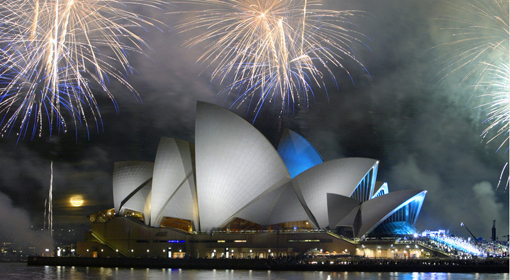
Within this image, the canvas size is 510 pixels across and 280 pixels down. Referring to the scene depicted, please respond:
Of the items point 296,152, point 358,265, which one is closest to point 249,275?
point 358,265

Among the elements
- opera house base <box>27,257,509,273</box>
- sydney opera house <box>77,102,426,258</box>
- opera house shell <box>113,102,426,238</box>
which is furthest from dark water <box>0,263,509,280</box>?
opera house shell <box>113,102,426,238</box>

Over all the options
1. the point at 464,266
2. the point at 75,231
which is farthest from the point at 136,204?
the point at 464,266

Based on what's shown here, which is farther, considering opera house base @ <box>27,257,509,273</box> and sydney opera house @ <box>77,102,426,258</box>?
sydney opera house @ <box>77,102,426,258</box>

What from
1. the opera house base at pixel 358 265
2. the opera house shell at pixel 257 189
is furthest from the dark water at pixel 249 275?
the opera house shell at pixel 257 189

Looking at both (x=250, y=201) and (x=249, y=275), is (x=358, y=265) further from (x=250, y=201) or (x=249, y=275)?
(x=250, y=201)

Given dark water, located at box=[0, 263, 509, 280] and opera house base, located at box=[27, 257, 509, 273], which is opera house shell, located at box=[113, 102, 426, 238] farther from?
dark water, located at box=[0, 263, 509, 280]

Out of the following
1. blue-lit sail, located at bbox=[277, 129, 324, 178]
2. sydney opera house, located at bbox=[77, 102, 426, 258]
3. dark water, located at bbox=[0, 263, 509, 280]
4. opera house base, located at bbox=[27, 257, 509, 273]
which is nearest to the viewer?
dark water, located at bbox=[0, 263, 509, 280]

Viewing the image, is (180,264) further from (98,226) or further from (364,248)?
(364,248)

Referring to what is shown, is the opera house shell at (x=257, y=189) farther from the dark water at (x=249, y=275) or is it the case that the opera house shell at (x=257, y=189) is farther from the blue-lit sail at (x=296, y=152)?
the dark water at (x=249, y=275)
